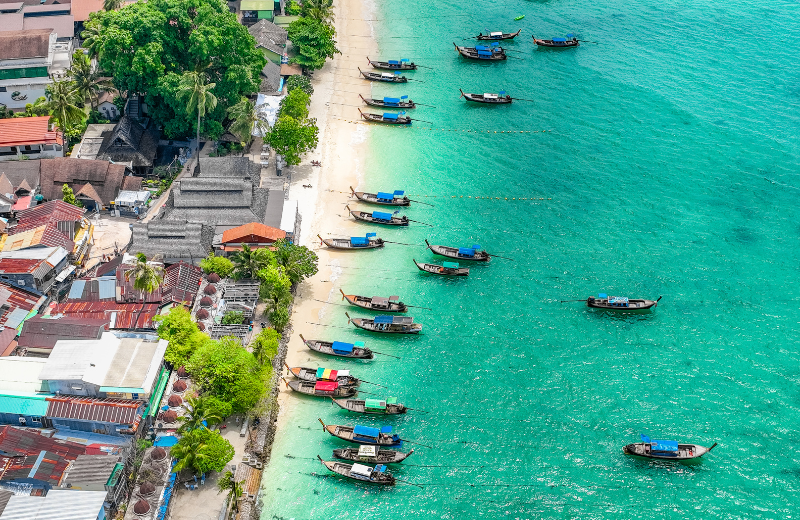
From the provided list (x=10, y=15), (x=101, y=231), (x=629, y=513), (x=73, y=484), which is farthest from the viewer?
(x=10, y=15)

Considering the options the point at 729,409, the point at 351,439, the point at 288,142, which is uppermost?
the point at 288,142

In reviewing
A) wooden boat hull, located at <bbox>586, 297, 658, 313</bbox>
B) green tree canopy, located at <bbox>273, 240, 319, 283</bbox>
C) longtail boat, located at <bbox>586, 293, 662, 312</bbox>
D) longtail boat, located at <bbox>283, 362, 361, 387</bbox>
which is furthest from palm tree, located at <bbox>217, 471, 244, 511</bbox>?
longtail boat, located at <bbox>586, 293, 662, 312</bbox>

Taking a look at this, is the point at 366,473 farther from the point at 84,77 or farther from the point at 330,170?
the point at 84,77

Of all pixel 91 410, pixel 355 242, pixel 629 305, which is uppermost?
pixel 629 305

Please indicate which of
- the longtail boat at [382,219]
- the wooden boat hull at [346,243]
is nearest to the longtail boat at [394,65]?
the longtail boat at [382,219]

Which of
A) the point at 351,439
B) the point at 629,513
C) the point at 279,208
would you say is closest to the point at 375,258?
the point at 279,208

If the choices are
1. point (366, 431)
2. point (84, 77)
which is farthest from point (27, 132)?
point (366, 431)

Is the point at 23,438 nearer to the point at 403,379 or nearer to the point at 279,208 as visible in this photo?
the point at 403,379
